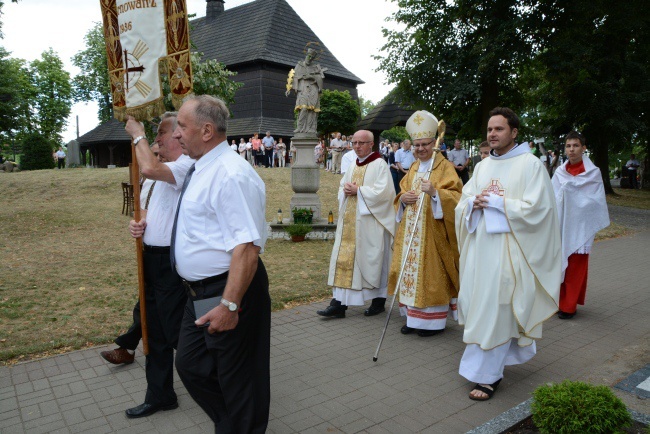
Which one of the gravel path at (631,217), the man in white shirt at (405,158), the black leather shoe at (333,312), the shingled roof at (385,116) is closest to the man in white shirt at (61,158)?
the shingled roof at (385,116)

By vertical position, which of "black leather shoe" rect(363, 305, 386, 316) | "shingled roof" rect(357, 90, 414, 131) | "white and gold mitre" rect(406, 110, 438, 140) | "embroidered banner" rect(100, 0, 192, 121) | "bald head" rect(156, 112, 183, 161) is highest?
"shingled roof" rect(357, 90, 414, 131)

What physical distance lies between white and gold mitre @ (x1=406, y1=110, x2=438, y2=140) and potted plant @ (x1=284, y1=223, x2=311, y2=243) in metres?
6.34

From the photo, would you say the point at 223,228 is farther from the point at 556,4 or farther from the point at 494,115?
the point at 556,4

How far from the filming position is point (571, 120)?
22938 mm

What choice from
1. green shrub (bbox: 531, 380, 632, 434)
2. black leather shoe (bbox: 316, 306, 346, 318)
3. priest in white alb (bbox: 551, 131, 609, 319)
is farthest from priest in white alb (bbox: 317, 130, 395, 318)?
green shrub (bbox: 531, 380, 632, 434)

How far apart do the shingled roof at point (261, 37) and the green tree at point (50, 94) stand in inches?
717

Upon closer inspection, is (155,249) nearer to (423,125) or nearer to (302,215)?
(423,125)

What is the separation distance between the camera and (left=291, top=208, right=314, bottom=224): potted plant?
41.4 ft

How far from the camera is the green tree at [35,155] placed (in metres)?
32.3

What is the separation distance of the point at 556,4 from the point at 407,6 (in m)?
5.67

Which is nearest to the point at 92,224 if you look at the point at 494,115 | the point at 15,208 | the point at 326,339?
the point at 15,208

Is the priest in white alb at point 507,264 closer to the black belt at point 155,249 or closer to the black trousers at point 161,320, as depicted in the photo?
the black trousers at point 161,320

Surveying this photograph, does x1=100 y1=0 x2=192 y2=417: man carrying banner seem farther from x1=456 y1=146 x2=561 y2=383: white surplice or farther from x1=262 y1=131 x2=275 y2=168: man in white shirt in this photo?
x1=262 y1=131 x2=275 y2=168: man in white shirt

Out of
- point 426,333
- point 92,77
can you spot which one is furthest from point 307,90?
point 92,77
